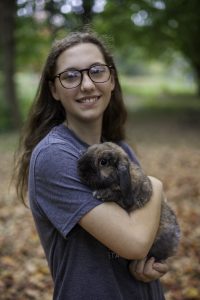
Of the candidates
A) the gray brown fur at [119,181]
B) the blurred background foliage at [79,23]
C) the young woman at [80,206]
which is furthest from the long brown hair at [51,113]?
the blurred background foliage at [79,23]

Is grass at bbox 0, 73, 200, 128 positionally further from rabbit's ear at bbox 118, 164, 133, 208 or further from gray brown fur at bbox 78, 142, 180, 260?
rabbit's ear at bbox 118, 164, 133, 208

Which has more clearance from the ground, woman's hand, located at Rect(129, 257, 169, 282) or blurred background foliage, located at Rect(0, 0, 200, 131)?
blurred background foliage, located at Rect(0, 0, 200, 131)

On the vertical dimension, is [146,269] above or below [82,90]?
below

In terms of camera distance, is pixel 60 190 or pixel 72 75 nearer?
pixel 60 190

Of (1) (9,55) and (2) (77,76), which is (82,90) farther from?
(1) (9,55)

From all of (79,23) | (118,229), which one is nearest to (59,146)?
(118,229)

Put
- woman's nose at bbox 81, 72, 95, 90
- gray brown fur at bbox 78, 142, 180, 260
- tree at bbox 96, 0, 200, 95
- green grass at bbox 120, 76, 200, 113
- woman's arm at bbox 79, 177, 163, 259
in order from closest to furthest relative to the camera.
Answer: woman's arm at bbox 79, 177, 163, 259, gray brown fur at bbox 78, 142, 180, 260, woman's nose at bbox 81, 72, 95, 90, tree at bbox 96, 0, 200, 95, green grass at bbox 120, 76, 200, 113

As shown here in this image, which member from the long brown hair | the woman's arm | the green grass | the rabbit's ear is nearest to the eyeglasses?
→ the long brown hair

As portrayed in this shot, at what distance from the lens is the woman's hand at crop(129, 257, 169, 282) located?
7.43ft

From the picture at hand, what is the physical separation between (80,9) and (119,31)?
3.22 meters

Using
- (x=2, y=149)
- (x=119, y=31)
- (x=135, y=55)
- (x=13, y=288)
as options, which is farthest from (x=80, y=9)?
(x=13, y=288)

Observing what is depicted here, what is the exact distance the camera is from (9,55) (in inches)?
726

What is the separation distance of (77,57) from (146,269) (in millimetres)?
1200

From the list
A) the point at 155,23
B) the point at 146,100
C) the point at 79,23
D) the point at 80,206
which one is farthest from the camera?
the point at 146,100
